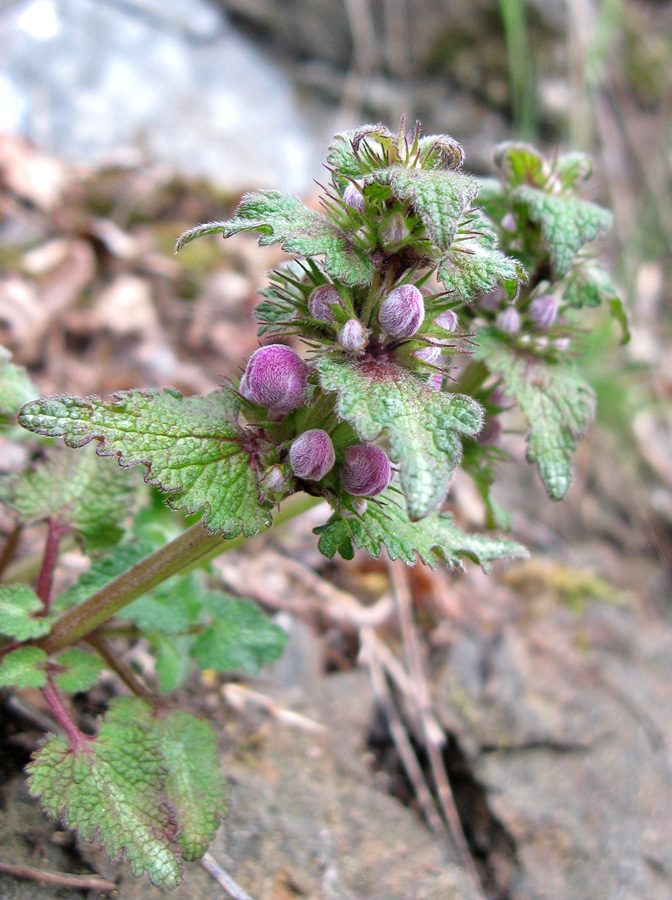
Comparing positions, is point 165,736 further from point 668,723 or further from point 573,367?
point 668,723

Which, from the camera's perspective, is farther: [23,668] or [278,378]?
[23,668]

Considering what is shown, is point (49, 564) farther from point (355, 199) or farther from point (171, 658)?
point (355, 199)

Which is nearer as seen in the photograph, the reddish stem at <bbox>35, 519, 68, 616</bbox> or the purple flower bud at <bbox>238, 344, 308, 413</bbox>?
the purple flower bud at <bbox>238, 344, 308, 413</bbox>

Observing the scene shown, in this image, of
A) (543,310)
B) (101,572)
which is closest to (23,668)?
(101,572)

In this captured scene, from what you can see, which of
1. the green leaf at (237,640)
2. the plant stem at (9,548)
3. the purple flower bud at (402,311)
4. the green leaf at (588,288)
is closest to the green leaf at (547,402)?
the green leaf at (588,288)

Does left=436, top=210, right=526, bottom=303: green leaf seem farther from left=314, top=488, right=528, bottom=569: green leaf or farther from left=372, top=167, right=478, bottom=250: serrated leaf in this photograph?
left=314, top=488, right=528, bottom=569: green leaf

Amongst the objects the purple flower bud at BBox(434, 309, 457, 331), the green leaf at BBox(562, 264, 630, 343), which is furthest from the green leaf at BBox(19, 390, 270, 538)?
the green leaf at BBox(562, 264, 630, 343)
